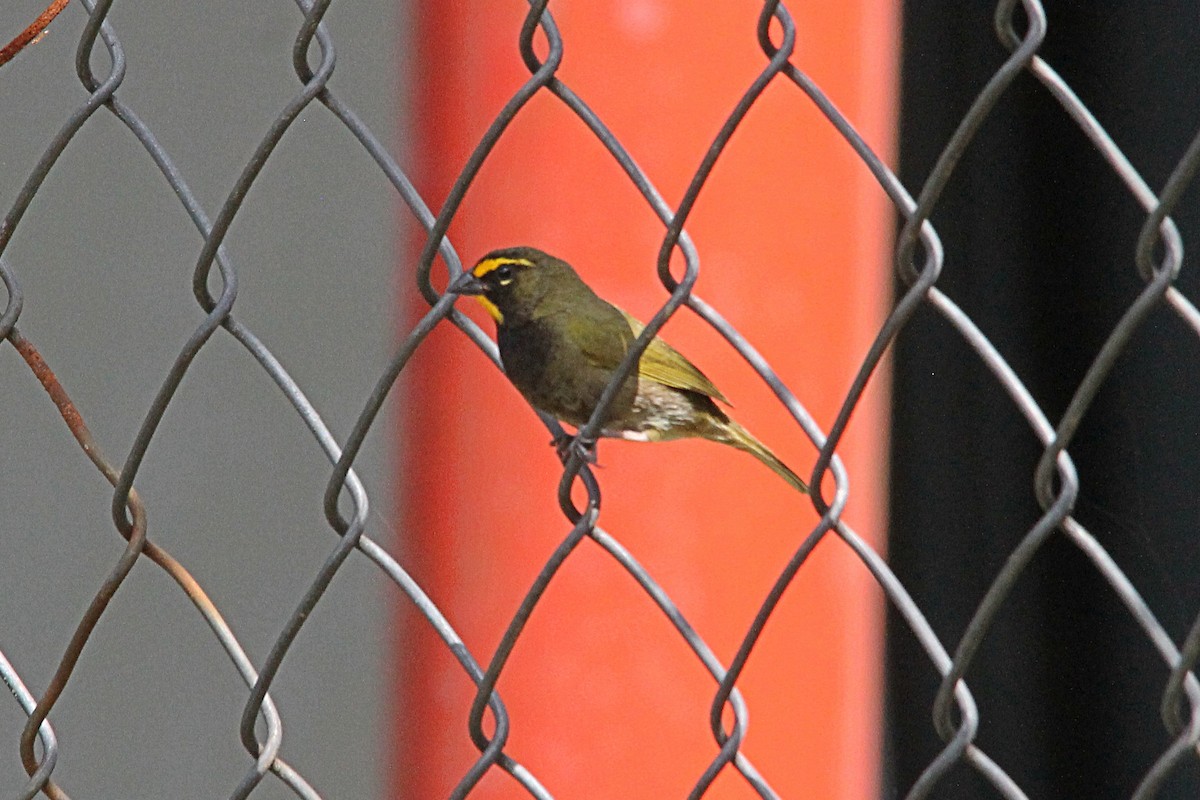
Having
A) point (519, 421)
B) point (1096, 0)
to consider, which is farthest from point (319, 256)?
point (1096, 0)

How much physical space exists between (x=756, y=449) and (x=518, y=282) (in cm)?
52

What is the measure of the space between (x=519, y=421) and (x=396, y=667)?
85 cm

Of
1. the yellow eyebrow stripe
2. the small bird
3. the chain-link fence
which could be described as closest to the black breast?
the small bird

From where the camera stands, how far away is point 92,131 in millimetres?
3686

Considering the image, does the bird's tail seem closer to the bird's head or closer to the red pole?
the bird's head

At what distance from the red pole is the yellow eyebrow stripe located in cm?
135

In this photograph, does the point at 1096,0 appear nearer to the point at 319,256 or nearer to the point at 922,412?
the point at 922,412

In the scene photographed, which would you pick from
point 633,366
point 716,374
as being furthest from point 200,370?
point 633,366

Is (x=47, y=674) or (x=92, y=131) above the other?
(x=92, y=131)

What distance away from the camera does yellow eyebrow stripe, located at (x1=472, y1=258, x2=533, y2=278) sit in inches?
86.0

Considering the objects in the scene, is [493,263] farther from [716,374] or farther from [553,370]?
[716,374]

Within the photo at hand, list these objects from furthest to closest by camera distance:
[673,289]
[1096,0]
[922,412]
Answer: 1. [922,412]
2. [1096,0]
3. [673,289]

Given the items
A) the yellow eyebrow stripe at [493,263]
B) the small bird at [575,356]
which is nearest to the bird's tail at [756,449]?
the small bird at [575,356]

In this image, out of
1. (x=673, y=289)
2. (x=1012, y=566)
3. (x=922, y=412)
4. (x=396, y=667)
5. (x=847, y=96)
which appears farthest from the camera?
(x=396, y=667)
